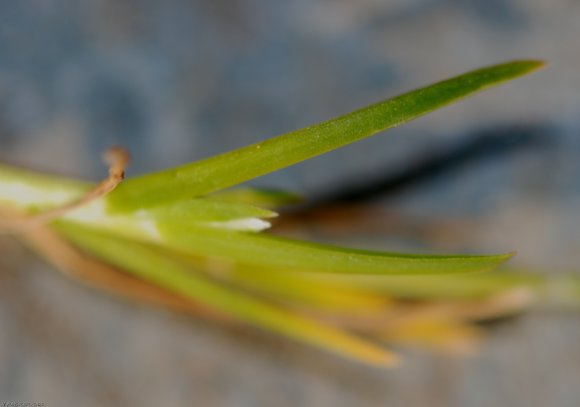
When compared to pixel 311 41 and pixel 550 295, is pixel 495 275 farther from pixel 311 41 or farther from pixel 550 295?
pixel 311 41

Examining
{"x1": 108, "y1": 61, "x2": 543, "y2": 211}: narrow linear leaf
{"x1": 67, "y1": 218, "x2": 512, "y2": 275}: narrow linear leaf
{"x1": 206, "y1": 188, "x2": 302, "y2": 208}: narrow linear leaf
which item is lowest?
{"x1": 67, "y1": 218, "x2": 512, "y2": 275}: narrow linear leaf

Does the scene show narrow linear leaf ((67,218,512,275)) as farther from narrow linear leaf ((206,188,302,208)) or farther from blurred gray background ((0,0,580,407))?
blurred gray background ((0,0,580,407))

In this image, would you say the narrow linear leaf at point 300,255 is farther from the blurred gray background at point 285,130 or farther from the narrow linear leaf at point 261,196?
the blurred gray background at point 285,130

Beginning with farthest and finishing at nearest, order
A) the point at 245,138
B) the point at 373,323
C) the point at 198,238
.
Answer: the point at 245,138
the point at 373,323
the point at 198,238

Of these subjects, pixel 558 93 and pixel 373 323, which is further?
pixel 558 93

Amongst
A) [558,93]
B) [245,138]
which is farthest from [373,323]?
[558,93]

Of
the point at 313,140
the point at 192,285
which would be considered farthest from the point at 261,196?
the point at 313,140

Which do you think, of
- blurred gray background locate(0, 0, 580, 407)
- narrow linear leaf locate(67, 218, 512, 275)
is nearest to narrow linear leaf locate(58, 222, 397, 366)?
narrow linear leaf locate(67, 218, 512, 275)
